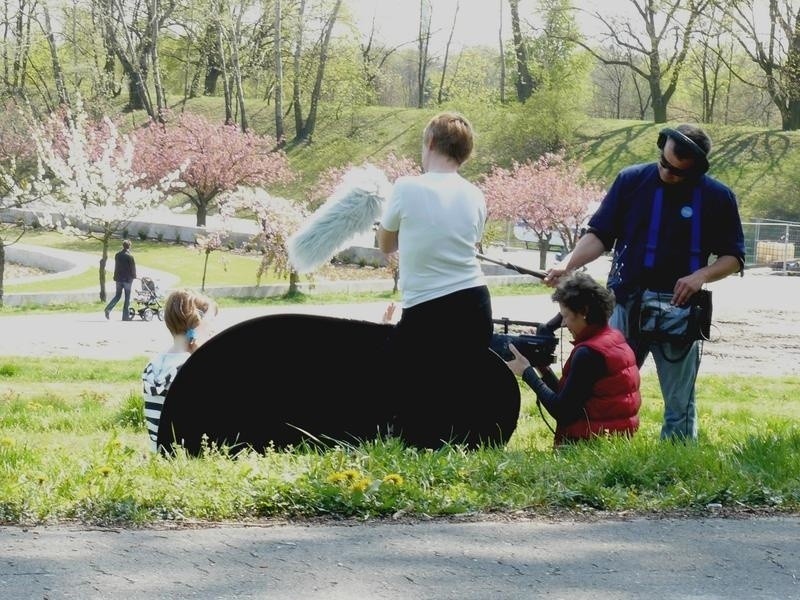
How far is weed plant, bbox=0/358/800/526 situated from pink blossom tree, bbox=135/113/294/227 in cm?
4645

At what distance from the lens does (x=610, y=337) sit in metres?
5.62

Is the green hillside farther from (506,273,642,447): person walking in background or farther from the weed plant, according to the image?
the weed plant

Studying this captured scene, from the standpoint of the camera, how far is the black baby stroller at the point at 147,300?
28.1 metres

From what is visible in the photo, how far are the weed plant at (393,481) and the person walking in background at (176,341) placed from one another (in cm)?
54

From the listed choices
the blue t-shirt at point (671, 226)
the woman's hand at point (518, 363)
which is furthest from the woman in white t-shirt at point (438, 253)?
the blue t-shirt at point (671, 226)

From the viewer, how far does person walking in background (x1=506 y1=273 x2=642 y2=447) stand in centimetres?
553

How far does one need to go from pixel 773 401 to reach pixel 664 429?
18.2ft

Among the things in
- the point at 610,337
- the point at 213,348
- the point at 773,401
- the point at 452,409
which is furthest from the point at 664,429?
the point at 773,401

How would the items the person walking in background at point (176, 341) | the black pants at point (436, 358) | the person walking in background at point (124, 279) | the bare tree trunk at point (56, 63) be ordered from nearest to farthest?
the black pants at point (436, 358)
the person walking in background at point (176, 341)
the person walking in background at point (124, 279)
the bare tree trunk at point (56, 63)

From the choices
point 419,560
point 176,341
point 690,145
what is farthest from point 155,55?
point 419,560

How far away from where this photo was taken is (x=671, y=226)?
5918mm

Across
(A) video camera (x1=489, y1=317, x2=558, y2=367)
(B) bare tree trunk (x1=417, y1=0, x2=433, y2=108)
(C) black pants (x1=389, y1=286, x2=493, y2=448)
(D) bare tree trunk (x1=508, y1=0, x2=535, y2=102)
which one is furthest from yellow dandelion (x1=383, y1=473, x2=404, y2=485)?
(B) bare tree trunk (x1=417, y1=0, x2=433, y2=108)

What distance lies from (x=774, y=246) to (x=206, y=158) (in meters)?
24.3

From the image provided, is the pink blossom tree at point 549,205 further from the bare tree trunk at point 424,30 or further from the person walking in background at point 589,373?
the bare tree trunk at point 424,30
